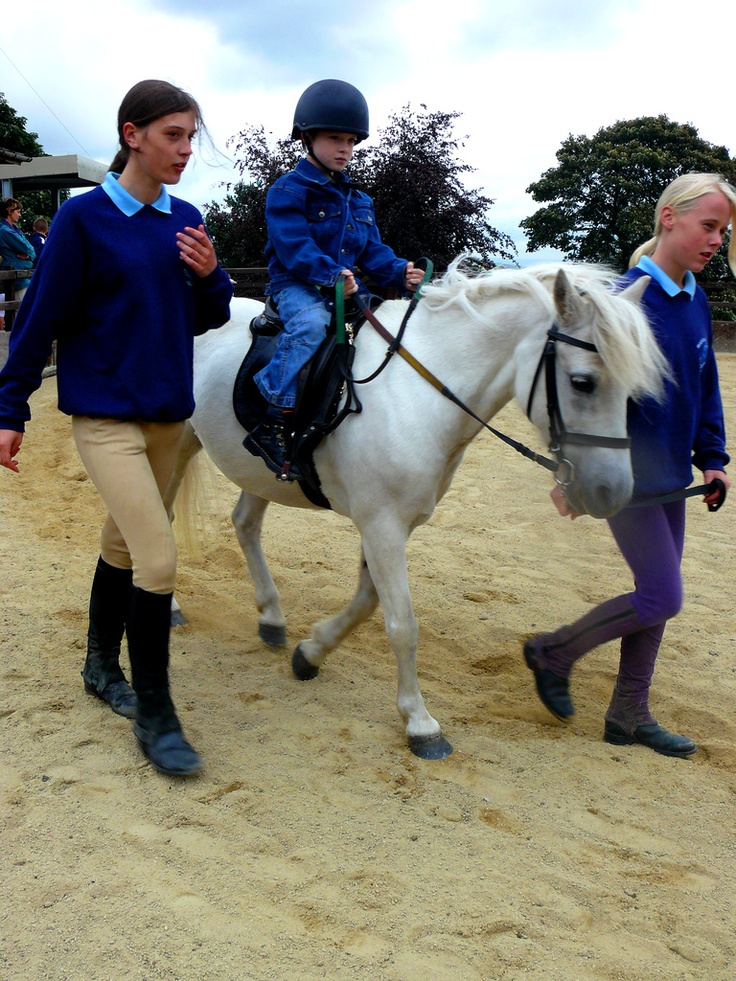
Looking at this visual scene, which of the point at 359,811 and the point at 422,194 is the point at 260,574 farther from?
the point at 422,194

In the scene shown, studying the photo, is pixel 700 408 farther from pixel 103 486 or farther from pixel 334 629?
pixel 103 486

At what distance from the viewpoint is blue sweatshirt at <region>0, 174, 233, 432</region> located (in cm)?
269

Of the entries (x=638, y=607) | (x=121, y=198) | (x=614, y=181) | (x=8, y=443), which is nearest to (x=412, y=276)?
(x=121, y=198)

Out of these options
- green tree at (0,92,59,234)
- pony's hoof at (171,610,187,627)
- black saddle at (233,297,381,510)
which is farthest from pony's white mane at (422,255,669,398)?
green tree at (0,92,59,234)

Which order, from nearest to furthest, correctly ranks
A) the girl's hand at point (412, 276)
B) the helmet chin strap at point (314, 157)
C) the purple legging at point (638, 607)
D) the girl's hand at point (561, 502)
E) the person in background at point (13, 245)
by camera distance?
the girl's hand at point (561, 502), the purple legging at point (638, 607), the helmet chin strap at point (314, 157), the girl's hand at point (412, 276), the person in background at point (13, 245)

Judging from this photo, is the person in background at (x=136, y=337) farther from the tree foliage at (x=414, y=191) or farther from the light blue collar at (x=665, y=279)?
the tree foliage at (x=414, y=191)

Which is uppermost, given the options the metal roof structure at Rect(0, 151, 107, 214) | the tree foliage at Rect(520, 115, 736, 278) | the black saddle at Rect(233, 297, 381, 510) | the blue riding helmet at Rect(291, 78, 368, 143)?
the tree foliage at Rect(520, 115, 736, 278)

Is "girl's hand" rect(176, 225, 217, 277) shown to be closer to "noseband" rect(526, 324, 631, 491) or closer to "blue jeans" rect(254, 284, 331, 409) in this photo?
"blue jeans" rect(254, 284, 331, 409)

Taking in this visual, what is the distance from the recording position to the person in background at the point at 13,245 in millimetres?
10859

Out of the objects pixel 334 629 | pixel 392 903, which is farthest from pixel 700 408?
pixel 392 903

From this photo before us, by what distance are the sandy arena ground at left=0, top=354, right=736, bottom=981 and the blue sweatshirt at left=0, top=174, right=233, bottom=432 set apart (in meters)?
1.31

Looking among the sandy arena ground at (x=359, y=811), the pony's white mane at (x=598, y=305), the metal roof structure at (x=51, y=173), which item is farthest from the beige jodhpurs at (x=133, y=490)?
the metal roof structure at (x=51, y=173)

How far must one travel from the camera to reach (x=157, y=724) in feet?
9.96

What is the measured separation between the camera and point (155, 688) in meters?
3.04
